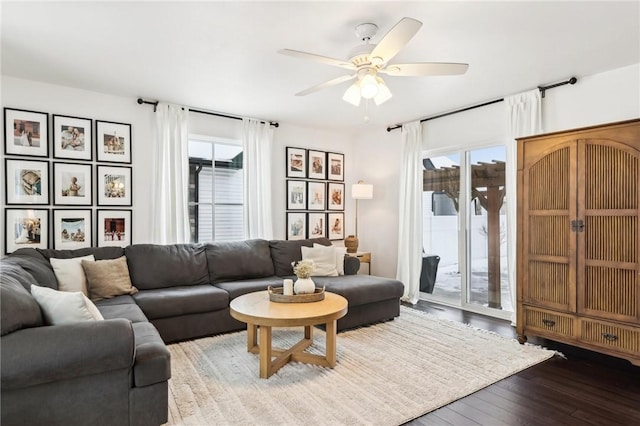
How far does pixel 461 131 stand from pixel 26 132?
4830mm

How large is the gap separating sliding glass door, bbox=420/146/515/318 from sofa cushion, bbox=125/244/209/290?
304 centimetres

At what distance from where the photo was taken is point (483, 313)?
180 inches

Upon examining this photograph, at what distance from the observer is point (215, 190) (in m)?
4.96

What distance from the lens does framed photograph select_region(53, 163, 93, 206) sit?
3.89 metres

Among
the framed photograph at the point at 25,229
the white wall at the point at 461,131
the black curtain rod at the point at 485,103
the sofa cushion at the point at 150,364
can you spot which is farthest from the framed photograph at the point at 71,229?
the black curtain rod at the point at 485,103

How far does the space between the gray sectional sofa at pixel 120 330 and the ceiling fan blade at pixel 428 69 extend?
2.18 meters

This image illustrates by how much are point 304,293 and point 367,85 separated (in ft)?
5.79

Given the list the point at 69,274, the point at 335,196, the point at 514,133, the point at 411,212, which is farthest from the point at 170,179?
the point at 514,133

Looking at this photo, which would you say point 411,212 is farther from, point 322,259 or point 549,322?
point 549,322

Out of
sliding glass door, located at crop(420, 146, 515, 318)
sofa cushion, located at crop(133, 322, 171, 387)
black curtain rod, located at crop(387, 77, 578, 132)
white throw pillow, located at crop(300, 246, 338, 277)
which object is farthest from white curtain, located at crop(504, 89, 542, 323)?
sofa cushion, located at crop(133, 322, 171, 387)

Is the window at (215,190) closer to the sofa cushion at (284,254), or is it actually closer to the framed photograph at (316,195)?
the sofa cushion at (284,254)

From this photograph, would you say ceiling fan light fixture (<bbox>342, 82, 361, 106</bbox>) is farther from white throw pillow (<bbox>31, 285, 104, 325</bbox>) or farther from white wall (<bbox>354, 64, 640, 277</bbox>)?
white wall (<bbox>354, 64, 640, 277</bbox>)

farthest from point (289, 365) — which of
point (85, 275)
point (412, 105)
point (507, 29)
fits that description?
point (412, 105)

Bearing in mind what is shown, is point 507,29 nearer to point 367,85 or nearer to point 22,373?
point 367,85
